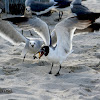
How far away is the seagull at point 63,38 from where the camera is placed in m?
4.59

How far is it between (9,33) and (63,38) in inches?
54.0

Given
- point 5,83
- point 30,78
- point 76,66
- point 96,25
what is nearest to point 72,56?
point 76,66

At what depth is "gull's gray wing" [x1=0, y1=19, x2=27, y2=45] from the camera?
550 centimetres

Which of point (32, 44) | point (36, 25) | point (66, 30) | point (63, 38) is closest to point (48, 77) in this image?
point (63, 38)

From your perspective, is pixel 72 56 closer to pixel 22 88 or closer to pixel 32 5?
pixel 22 88

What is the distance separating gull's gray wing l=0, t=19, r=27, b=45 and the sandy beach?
14.4 inches

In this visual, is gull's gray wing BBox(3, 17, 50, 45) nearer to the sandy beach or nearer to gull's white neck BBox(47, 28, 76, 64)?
gull's white neck BBox(47, 28, 76, 64)

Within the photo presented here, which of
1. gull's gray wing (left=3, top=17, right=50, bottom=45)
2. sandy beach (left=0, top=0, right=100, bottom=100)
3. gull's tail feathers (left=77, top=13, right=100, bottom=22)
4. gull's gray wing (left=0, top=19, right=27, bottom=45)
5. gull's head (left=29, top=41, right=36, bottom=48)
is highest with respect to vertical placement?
gull's tail feathers (left=77, top=13, right=100, bottom=22)

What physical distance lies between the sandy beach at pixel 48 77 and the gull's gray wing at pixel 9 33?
37 centimetres

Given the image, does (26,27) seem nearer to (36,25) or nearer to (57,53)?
(36,25)

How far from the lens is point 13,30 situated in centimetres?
563

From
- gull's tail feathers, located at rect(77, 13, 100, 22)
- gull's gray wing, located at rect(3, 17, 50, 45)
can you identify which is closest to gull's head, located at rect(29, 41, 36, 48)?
gull's gray wing, located at rect(3, 17, 50, 45)

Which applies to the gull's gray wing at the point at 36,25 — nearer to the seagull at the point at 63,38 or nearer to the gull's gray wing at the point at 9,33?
the seagull at the point at 63,38

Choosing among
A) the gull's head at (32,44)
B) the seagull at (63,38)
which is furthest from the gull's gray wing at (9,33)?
the seagull at (63,38)
